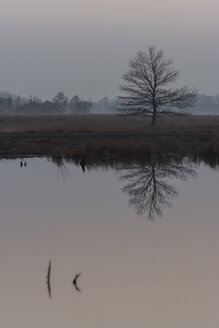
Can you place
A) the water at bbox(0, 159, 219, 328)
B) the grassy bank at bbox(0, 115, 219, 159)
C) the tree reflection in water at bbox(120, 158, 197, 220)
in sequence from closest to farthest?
the water at bbox(0, 159, 219, 328) → the tree reflection in water at bbox(120, 158, 197, 220) → the grassy bank at bbox(0, 115, 219, 159)

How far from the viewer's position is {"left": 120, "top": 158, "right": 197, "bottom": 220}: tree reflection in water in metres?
22.9

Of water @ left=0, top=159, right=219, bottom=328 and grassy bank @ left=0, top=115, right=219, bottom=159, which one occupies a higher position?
grassy bank @ left=0, top=115, right=219, bottom=159

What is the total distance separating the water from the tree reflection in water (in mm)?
125

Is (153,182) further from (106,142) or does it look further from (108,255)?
(108,255)

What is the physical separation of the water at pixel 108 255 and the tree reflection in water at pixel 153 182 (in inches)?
4.9

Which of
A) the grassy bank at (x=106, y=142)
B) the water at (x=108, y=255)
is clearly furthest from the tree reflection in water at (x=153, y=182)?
the grassy bank at (x=106, y=142)

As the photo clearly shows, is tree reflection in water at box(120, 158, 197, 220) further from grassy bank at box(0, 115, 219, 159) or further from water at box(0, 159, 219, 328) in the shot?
grassy bank at box(0, 115, 219, 159)

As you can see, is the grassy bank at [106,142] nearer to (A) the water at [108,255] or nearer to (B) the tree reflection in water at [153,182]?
(B) the tree reflection in water at [153,182]

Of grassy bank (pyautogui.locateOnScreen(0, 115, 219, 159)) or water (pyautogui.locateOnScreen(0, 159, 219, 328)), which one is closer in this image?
water (pyautogui.locateOnScreen(0, 159, 219, 328))

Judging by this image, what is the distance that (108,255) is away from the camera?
51.6ft

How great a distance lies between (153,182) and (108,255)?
12.7 m

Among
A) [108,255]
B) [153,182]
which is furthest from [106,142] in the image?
[108,255]

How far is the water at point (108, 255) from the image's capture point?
12.0 meters

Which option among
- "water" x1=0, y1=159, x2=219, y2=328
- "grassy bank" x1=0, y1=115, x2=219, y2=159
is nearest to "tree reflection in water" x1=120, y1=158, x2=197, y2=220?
"water" x1=0, y1=159, x2=219, y2=328
